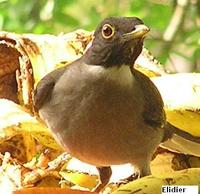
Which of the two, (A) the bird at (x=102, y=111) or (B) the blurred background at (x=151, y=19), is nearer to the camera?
(A) the bird at (x=102, y=111)

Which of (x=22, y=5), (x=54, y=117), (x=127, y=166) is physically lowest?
(x=127, y=166)

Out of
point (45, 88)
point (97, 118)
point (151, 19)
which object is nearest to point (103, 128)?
point (97, 118)

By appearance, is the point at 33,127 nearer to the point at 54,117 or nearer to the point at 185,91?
the point at 54,117

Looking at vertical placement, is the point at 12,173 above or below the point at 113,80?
below

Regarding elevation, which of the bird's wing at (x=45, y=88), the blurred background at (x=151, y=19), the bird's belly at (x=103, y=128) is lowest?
the bird's belly at (x=103, y=128)

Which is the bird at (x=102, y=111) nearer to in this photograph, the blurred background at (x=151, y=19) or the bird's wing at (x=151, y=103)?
the bird's wing at (x=151, y=103)

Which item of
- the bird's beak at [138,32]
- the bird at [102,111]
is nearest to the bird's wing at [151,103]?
the bird at [102,111]

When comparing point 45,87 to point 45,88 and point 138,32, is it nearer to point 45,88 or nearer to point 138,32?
point 45,88

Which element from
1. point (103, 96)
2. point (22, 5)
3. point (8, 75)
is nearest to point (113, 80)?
point (103, 96)
